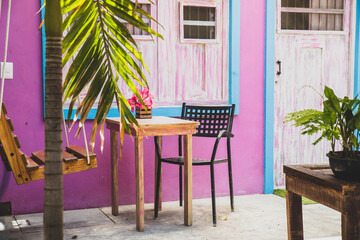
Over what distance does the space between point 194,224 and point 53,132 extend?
2.29 m

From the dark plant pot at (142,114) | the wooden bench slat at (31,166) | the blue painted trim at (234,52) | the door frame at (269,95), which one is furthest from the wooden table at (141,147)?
the door frame at (269,95)

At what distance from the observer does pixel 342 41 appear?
206 inches

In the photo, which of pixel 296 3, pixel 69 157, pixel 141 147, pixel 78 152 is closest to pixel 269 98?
pixel 296 3

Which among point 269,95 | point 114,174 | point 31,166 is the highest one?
point 269,95

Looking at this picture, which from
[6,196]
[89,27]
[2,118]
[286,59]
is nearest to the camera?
[89,27]

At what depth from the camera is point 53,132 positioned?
5.78 feet

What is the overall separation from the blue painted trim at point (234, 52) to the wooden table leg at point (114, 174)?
1.37m

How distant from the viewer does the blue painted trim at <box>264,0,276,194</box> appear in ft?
16.0

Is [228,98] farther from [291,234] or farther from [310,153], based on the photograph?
[291,234]

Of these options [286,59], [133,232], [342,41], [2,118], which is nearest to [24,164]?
[2,118]

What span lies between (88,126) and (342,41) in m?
2.97

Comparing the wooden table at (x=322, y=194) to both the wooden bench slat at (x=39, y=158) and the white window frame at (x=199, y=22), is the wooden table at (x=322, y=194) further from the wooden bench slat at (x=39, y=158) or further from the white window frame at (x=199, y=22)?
the white window frame at (x=199, y=22)

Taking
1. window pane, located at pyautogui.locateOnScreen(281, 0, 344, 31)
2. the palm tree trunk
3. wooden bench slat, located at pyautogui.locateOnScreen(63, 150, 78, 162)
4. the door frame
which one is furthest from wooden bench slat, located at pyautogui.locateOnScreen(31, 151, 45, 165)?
window pane, located at pyautogui.locateOnScreen(281, 0, 344, 31)

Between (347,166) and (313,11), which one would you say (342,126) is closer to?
(347,166)
